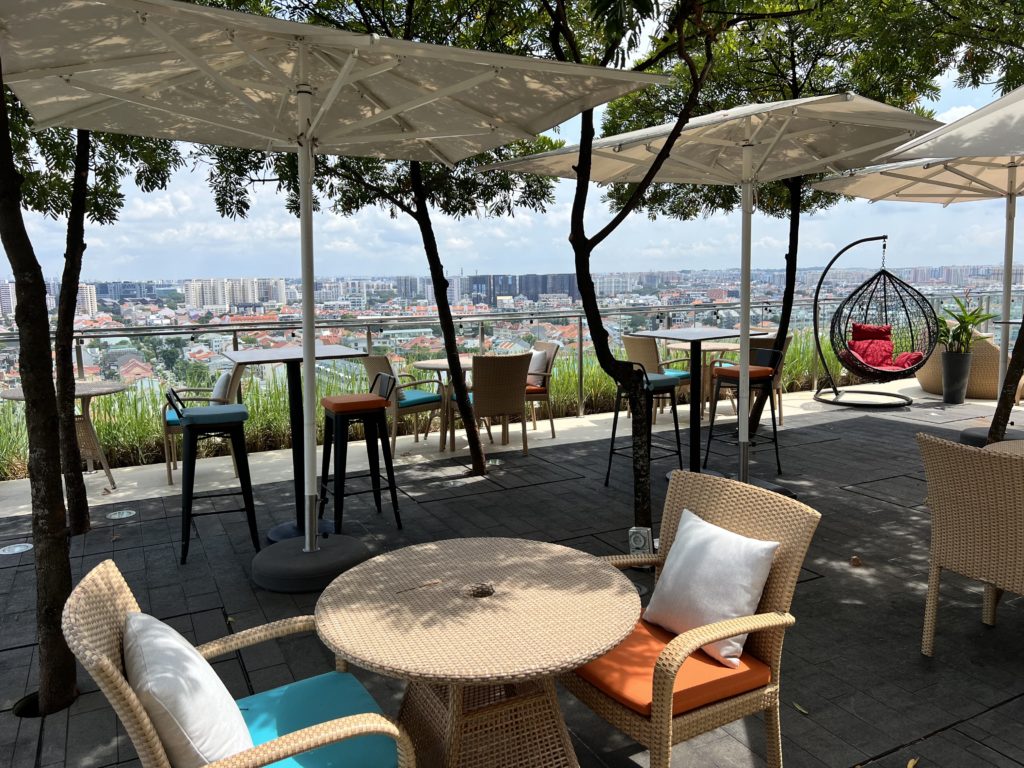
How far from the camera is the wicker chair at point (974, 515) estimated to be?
2.82 m

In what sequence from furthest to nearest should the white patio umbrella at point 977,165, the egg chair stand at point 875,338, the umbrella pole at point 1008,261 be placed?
the egg chair stand at point 875,338
the umbrella pole at point 1008,261
the white patio umbrella at point 977,165

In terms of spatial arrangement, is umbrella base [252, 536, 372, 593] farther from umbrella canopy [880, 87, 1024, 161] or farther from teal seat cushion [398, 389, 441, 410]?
umbrella canopy [880, 87, 1024, 161]

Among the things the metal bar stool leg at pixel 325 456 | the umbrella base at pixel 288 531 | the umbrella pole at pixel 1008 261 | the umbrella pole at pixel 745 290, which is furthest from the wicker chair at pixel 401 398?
the umbrella pole at pixel 1008 261

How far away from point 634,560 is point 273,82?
309 cm

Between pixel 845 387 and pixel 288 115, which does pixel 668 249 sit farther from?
pixel 288 115

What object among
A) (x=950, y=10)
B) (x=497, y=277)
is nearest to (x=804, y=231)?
(x=950, y=10)

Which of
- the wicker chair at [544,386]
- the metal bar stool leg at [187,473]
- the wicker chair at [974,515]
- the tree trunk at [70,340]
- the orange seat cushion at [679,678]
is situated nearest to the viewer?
the orange seat cushion at [679,678]

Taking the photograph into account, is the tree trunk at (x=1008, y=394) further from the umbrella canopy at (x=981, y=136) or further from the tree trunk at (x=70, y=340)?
the tree trunk at (x=70, y=340)

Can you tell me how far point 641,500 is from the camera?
3967 mm

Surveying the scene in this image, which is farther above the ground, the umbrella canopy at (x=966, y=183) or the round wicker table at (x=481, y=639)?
the umbrella canopy at (x=966, y=183)

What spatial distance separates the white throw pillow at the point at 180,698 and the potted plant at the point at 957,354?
8.96m

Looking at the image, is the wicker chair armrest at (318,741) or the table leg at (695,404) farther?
the table leg at (695,404)

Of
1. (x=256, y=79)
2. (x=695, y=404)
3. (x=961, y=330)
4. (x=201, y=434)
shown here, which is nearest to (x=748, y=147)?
(x=695, y=404)

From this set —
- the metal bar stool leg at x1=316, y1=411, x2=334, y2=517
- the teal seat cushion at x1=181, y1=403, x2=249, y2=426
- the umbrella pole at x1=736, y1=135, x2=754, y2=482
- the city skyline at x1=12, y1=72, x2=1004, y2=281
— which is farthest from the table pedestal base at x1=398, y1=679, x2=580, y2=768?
the umbrella pole at x1=736, y1=135, x2=754, y2=482
